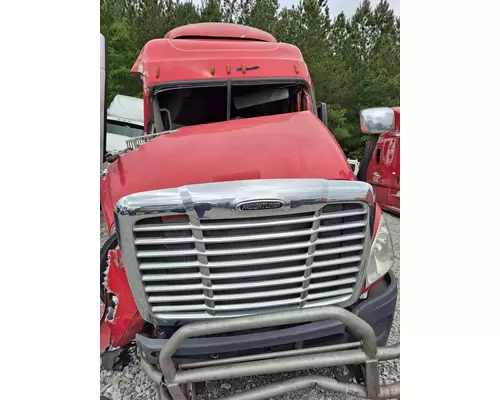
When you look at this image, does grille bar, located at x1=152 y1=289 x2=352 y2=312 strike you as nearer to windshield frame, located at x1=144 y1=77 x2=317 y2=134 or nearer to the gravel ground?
the gravel ground

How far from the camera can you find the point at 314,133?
1.84 m

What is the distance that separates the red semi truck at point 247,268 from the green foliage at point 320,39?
64 cm

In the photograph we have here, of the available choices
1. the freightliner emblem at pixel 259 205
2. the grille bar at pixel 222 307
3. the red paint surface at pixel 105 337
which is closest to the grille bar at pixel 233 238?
the freightliner emblem at pixel 259 205

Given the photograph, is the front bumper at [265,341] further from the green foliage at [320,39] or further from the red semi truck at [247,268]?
the green foliage at [320,39]

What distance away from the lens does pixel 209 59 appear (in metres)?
2.52

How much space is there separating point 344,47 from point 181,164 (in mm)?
1308

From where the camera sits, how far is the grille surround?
1227mm

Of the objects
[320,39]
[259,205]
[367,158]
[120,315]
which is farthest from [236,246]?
[320,39]

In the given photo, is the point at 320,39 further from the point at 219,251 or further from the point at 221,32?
the point at 219,251

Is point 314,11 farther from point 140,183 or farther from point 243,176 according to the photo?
point 140,183

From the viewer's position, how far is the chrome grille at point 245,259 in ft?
4.16

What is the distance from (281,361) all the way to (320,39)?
6.56 feet

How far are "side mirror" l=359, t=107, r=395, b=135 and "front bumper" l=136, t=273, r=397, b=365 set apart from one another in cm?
94

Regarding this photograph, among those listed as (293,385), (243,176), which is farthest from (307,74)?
(293,385)
